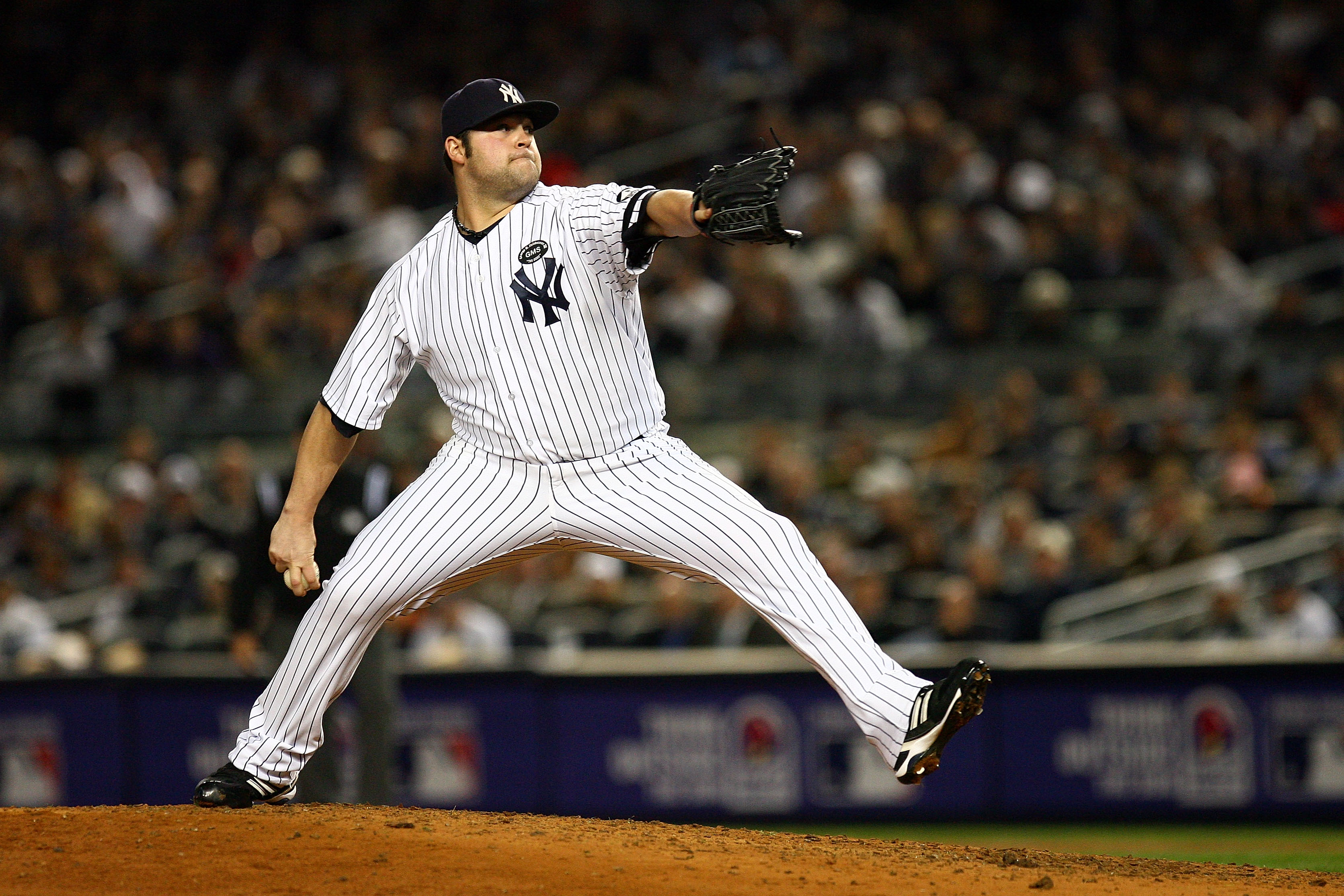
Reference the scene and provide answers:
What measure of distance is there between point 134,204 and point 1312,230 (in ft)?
30.1

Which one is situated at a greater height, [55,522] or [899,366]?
[899,366]

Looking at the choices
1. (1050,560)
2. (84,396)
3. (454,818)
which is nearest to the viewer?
(454,818)

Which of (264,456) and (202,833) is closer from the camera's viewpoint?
(202,833)

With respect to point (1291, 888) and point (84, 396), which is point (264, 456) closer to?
point (84, 396)

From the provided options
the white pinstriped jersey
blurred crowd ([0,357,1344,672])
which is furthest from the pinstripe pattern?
blurred crowd ([0,357,1344,672])

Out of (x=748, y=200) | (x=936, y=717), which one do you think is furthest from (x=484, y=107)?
(x=936, y=717)

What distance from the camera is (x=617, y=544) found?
4.46 meters

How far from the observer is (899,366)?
11320mm

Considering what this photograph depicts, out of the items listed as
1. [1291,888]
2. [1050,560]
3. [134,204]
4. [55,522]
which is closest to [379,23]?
[134,204]

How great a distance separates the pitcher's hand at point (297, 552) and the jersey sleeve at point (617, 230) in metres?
1.12

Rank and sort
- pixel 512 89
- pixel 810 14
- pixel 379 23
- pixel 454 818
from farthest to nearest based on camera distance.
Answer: pixel 379 23 → pixel 810 14 → pixel 454 818 → pixel 512 89

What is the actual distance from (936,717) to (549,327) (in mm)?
1451

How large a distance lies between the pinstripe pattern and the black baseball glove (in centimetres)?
34

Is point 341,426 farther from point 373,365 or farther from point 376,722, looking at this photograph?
point 376,722
